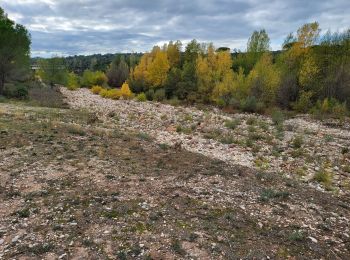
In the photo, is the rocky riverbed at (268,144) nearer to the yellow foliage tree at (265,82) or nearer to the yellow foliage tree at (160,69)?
the yellow foliage tree at (265,82)

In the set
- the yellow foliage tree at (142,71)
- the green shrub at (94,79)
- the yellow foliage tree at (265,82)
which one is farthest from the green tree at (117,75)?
the yellow foliage tree at (265,82)

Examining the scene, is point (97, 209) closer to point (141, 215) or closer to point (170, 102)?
point (141, 215)

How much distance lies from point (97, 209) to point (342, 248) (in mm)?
5355

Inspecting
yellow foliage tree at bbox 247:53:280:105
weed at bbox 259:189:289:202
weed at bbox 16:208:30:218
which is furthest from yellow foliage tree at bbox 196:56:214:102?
weed at bbox 16:208:30:218

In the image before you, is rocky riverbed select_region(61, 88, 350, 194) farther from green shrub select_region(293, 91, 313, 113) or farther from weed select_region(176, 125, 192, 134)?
green shrub select_region(293, 91, 313, 113)

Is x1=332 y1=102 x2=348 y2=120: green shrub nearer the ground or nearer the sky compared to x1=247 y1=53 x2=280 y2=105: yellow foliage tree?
nearer the ground

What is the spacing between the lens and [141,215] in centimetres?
718

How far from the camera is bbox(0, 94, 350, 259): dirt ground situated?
592 cm

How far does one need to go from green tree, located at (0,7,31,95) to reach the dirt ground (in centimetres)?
2683

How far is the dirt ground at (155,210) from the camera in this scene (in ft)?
19.4

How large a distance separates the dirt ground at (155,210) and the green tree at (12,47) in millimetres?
26834

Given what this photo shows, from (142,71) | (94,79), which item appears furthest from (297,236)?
(94,79)

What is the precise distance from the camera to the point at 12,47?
34.8 m

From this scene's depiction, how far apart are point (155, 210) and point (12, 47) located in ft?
113
